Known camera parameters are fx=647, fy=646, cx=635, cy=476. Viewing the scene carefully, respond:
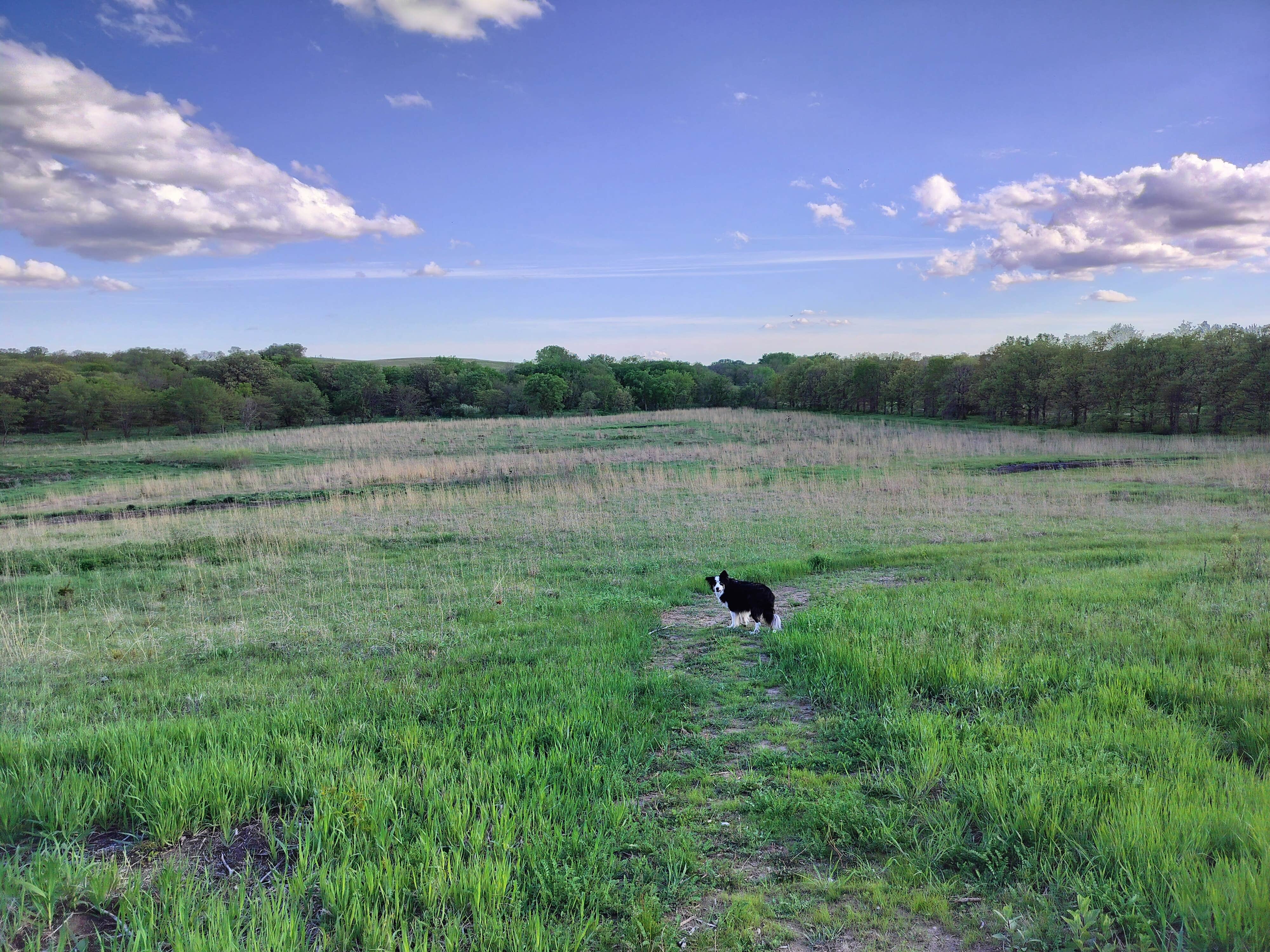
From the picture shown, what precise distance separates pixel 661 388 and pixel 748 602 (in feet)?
344

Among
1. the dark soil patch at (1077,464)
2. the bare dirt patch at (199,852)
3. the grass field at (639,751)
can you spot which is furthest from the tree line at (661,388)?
the bare dirt patch at (199,852)

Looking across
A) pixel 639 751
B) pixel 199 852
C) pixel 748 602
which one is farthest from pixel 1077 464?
pixel 199 852

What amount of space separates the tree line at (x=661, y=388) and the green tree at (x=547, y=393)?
0.66 ft

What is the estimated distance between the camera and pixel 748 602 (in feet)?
27.2

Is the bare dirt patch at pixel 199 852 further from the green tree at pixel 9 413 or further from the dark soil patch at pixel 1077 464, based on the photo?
the green tree at pixel 9 413

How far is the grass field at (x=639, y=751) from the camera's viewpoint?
312 centimetres

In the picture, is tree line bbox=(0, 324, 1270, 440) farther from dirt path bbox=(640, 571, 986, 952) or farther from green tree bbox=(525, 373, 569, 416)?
dirt path bbox=(640, 571, 986, 952)

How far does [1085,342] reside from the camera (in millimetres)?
56656

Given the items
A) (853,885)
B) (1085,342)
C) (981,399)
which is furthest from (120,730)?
(981,399)

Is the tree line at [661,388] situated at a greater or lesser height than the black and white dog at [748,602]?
greater

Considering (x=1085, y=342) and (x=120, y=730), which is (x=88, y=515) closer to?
(x=120, y=730)

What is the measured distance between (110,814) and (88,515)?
21.5m

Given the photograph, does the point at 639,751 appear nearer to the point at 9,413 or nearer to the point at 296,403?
the point at 9,413

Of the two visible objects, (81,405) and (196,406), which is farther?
(196,406)
